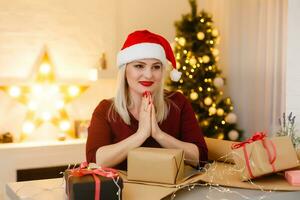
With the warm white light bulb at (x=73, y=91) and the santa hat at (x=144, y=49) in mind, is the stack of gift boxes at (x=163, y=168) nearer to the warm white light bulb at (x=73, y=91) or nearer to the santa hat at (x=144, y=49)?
the santa hat at (x=144, y=49)

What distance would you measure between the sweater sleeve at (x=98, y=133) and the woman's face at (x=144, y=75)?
0.18 m

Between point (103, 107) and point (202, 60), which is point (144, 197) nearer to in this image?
point (103, 107)

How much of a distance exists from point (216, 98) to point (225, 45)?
2.21ft

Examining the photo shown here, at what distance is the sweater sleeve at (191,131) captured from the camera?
6.16 ft

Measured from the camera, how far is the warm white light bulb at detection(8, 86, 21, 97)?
4082 mm

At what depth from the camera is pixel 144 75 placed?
1.92 m

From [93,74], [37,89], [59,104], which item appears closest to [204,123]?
[93,74]

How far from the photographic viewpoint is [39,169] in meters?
3.90

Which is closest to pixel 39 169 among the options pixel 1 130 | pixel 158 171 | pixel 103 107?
pixel 1 130

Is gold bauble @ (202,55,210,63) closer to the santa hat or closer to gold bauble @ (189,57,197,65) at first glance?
gold bauble @ (189,57,197,65)

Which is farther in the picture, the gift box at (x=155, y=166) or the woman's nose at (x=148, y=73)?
the woman's nose at (x=148, y=73)

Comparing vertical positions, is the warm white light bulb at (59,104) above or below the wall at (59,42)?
below

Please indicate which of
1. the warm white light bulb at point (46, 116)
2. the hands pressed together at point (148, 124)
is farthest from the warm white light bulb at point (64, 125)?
the hands pressed together at point (148, 124)

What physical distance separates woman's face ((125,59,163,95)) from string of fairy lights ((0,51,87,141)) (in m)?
2.36
